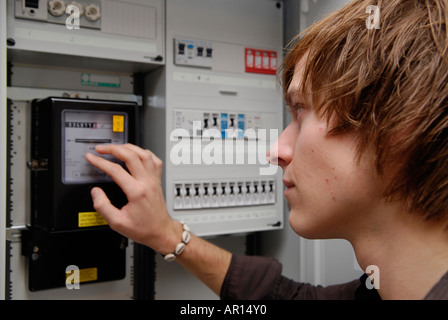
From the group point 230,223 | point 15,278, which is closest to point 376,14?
point 230,223

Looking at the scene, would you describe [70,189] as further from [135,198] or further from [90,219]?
[135,198]

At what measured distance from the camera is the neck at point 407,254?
2.29 ft

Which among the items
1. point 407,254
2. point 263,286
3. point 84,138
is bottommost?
point 263,286

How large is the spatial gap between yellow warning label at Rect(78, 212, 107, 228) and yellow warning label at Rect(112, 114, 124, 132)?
0.95ft

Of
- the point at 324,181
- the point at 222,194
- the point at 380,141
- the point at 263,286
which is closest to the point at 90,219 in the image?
the point at 222,194

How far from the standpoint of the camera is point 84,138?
131cm

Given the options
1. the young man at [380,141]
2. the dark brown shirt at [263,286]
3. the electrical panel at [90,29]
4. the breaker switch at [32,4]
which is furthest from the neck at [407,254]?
the breaker switch at [32,4]

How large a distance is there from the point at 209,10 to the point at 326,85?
89 cm

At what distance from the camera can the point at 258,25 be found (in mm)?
1615

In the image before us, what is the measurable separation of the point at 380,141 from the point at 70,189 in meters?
0.95

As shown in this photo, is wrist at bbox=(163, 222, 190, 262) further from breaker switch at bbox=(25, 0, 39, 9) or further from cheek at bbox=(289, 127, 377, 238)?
breaker switch at bbox=(25, 0, 39, 9)
